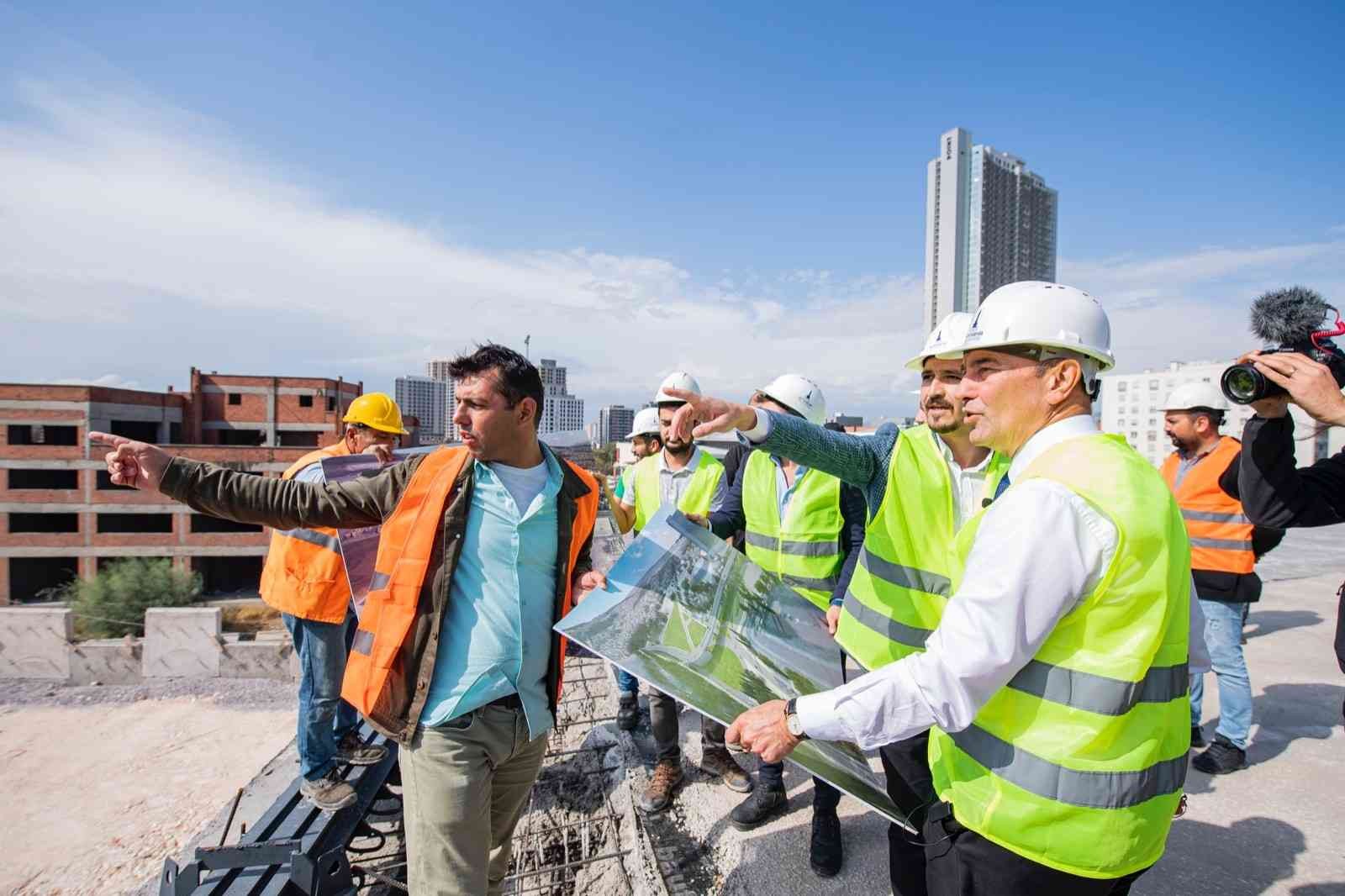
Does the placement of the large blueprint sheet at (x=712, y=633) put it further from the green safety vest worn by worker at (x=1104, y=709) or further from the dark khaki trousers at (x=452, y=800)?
the dark khaki trousers at (x=452, y=800)

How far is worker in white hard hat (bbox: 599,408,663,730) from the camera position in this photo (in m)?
4.74

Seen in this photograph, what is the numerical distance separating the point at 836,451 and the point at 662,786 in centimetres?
236

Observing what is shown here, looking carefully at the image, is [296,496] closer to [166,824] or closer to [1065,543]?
[1065,543]

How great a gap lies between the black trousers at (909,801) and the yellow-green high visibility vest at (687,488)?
87.7 inches

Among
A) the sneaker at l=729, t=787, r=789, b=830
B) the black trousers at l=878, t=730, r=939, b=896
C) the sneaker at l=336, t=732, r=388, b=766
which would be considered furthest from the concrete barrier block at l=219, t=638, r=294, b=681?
the black trousers at l=878, t=730, r=939, b=896

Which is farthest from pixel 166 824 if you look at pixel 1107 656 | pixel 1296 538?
pixel 1296 538

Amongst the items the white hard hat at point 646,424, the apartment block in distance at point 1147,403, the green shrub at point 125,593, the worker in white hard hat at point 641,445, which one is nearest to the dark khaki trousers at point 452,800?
the worker in white hard hat at point 641,445

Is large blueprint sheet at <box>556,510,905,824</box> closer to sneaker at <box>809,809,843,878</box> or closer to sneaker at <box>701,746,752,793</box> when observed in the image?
sneaker at <box>809,809,843,878</box>

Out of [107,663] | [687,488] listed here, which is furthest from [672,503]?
[107,663]

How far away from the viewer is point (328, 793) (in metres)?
3.55

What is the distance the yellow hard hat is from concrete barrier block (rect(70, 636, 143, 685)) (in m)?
9.37

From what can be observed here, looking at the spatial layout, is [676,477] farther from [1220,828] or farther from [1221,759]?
[1221,759]

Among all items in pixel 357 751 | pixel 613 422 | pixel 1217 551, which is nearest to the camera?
pixel 357 751

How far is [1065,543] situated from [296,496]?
2417mm
